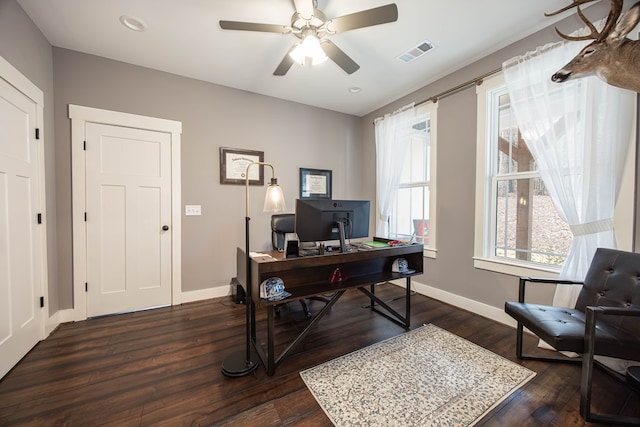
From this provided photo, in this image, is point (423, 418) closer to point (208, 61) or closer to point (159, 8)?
point (159, 8)

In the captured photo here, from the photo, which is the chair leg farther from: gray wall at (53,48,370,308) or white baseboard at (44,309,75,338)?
white baseboard at (44,309,75,338)

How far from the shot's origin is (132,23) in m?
2.12

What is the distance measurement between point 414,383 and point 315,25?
268 cm

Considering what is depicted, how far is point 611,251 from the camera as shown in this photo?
177cm

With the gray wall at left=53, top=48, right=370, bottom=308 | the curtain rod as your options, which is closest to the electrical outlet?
the gray wall at left=53, top=48, right=370, bottom=308

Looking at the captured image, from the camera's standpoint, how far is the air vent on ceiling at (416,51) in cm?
240

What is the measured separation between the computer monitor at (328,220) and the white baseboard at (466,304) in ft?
5.44

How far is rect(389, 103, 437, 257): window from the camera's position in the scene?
3172 mm

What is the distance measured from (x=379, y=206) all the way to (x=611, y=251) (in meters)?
2.46

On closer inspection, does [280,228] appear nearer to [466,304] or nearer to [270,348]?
[270,348]

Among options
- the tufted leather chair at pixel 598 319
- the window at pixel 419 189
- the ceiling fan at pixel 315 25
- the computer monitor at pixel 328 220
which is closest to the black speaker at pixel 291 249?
the computer monitor at pixel 328 220

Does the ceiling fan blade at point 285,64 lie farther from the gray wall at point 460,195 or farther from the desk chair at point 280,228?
the gray wall at point 460,195

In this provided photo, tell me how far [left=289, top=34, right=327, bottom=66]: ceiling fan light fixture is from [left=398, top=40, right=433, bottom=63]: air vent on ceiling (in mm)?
1142

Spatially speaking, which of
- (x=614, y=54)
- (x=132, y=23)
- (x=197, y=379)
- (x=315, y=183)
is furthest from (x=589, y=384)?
(x=132, y=23)
